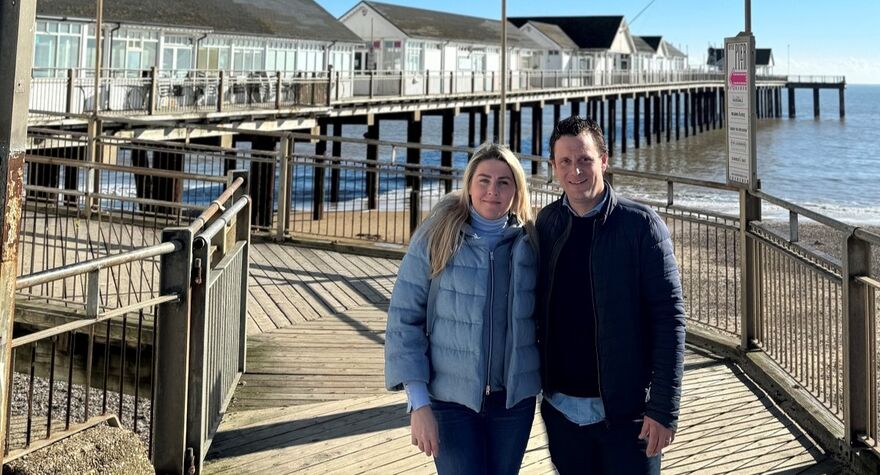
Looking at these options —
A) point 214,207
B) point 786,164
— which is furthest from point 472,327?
point 786,164

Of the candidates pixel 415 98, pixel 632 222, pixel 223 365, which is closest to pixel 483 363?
pixel 632 222

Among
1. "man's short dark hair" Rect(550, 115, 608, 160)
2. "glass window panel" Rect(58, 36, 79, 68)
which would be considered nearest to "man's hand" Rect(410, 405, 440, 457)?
"man's short dark hair" Rect(550, 115, 608, 160)

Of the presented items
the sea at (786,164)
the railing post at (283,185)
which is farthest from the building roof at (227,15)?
the railing post at (283,185)

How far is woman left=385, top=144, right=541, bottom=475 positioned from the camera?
2.83 metres

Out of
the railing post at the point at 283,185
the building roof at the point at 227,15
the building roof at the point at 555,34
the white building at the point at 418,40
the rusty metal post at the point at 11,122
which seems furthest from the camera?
the building roof at the point at 555,34

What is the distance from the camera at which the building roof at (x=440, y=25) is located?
4844 cm

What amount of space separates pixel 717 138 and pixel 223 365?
76818 mm

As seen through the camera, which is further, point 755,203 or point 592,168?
point 755,203

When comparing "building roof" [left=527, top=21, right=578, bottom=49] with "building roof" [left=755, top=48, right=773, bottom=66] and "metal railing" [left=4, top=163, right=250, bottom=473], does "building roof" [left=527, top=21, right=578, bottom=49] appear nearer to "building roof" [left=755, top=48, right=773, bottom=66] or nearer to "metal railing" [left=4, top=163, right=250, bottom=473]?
"building roof" [left=755, top=48, right=773, bottom=66]

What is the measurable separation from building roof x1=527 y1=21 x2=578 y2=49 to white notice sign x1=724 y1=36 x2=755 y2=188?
64.8 metres

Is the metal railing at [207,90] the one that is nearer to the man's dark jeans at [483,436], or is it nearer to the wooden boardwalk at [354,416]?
the wooden boardwalk at [354,416]

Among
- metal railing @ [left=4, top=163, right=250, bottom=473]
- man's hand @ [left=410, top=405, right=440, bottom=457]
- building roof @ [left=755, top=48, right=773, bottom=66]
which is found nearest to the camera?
man's hand @ [left=410, top=405, right=440, bottom=457]

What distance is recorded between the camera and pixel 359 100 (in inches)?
1249

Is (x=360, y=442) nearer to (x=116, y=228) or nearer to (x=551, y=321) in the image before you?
(x=551, y=321)
